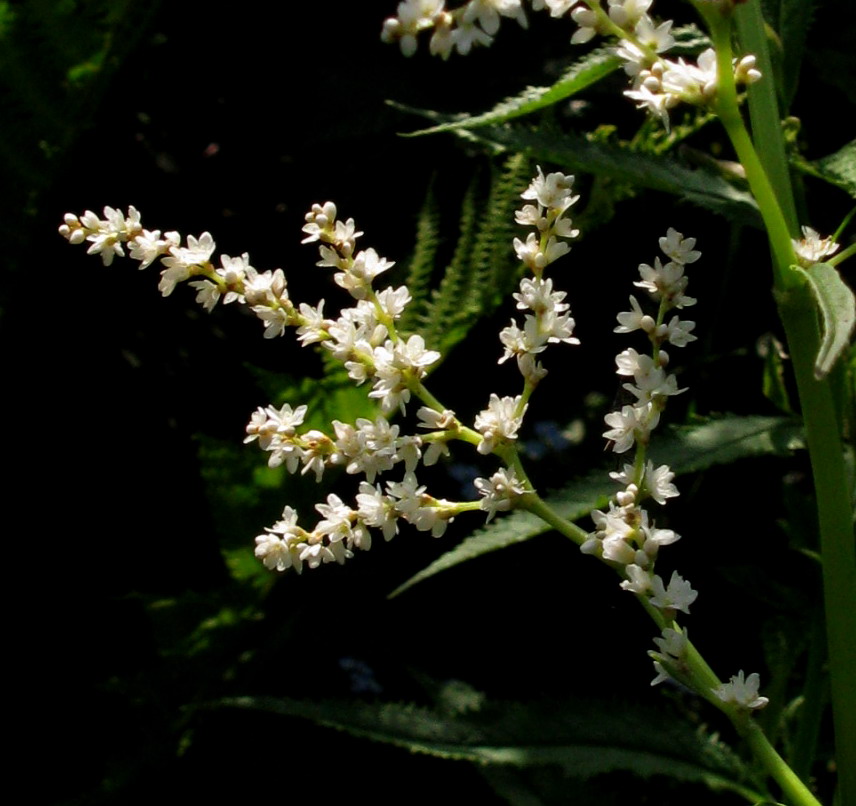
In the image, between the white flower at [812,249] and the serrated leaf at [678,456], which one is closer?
the white flower at [812,249]

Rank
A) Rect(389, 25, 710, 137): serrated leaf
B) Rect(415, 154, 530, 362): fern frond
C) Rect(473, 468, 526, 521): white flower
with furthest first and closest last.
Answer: Rect(415, 154, 530, 362): fern frond, Rect(389, 25, 710, 137): serrated leaf, Rect(473, 468, 526, 521): white flower

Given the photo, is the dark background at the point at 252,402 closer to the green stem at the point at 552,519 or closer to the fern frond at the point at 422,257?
the fern frond at the point at 422,257

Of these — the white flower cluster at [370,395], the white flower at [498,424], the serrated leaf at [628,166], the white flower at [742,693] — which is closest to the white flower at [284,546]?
the white flower cluster at [370,395]

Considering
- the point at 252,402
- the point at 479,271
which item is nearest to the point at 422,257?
the point at 479,271

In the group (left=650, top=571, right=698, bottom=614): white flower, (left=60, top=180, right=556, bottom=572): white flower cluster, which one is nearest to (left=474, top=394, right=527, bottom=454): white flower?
(left=60, top=180, right=556, bottom=572): white flower cluster

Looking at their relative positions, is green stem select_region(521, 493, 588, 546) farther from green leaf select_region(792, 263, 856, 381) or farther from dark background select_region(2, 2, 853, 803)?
dark background select_region(2, 2, 853, 803)

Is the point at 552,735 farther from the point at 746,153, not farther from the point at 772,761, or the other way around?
the point at 746,153

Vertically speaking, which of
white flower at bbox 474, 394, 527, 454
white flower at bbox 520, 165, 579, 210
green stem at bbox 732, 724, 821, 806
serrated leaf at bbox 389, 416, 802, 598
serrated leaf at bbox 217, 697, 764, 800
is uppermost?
white flower at bbox 520, 165, 579, 210
